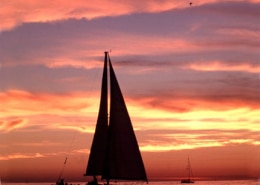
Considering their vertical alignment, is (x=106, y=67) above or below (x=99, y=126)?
above

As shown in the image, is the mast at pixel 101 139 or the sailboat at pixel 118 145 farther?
the mast at pixel 101 139

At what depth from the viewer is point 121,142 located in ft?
233

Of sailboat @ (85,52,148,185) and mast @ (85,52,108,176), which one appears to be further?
mast @ (85,52,108,176)

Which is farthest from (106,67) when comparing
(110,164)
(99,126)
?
(110,164)

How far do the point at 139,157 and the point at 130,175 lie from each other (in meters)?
2.51

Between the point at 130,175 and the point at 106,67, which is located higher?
the point at 106,67

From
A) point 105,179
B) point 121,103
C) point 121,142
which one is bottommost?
point 105,179

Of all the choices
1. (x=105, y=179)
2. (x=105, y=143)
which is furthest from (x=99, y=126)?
(x=105, y=179)

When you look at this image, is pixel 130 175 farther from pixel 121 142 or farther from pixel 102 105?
pixel 102 105

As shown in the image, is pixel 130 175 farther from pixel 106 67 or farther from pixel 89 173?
pixel 106 67

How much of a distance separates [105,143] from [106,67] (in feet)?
31.6

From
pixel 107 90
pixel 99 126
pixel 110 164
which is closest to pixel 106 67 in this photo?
pixel 107 90

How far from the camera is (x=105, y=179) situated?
70250 millimetres

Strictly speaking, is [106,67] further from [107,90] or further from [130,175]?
[130,175]
